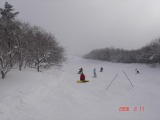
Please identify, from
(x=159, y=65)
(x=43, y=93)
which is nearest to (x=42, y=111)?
(x=43, y=93)

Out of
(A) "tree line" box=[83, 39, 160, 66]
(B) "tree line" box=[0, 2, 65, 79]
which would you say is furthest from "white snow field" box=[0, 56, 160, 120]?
(A) "tree line" box=[83, 39, 160, 66]

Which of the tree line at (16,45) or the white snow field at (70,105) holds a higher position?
the tree line at (16,45)

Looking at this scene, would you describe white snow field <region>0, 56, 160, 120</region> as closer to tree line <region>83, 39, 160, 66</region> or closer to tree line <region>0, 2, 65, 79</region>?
tree line <region>0, 2, 65, 79</region>

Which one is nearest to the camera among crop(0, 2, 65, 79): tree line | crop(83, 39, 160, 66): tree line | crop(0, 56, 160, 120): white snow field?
crop(0, 56, 160, 120): white snow field

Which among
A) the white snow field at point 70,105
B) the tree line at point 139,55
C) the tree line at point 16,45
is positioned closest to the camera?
the white snow field at point 70,105

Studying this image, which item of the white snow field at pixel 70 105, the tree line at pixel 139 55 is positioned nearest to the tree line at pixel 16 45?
the white snow field at pixel 70 105

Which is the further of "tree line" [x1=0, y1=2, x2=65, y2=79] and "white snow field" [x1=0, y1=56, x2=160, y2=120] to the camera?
"tree line" [x1=0, y1=2, x2=65, y2=79]

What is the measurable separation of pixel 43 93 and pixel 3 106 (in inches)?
177

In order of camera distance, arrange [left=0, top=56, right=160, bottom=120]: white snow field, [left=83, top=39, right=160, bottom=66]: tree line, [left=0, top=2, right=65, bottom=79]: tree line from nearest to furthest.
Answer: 1. [left=0, top=56, right=160, bottom=120]: white snow field
2. [left=0, top=2, right=65, bottom=79]: tree line
3. [left=83, top=39, right=160, bottom=66]: tree line

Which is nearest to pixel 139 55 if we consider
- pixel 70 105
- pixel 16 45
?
pixel 16 45

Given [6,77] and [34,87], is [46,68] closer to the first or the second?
[6,77]

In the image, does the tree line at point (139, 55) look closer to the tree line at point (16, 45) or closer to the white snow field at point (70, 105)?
the tree line at point (16, 45)

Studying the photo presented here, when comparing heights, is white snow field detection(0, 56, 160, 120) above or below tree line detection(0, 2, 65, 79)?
below

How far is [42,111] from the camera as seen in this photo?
432 inches
